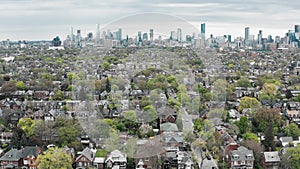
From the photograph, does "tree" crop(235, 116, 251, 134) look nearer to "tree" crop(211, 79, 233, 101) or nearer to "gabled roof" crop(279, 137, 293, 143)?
"tree" crop(211, 79, 233, 101)

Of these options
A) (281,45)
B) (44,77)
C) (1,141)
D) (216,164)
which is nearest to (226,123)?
(216,164)

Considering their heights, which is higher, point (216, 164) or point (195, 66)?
point (195, 66)

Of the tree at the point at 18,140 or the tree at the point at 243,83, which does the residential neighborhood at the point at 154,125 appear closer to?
the tree at the point at 18,140

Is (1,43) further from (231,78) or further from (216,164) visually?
(216,164)

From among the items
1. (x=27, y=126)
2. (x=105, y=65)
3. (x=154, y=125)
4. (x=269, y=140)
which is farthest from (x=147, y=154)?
(x=105, y=65)

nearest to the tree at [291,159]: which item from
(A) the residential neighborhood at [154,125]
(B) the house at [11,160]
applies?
(A) the residential neighborhood at [154,125]

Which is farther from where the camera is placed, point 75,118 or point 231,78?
point 231,78

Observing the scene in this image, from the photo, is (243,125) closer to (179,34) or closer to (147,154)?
(179,34)
